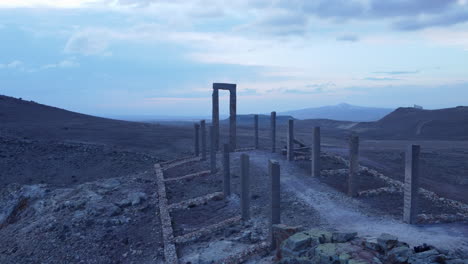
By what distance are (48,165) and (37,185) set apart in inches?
137

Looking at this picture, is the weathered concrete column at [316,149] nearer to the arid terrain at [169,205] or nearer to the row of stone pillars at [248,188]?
the arid terrain at [169,205]

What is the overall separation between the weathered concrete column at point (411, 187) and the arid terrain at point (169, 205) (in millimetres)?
290

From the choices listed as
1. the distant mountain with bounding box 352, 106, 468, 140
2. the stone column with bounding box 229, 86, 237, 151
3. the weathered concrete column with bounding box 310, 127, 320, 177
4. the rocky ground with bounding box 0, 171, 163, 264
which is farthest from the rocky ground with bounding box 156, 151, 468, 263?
the distant mountain with bounding box 352, 106, 468, 140

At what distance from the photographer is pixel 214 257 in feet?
28.8

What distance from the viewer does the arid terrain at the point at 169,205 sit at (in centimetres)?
970

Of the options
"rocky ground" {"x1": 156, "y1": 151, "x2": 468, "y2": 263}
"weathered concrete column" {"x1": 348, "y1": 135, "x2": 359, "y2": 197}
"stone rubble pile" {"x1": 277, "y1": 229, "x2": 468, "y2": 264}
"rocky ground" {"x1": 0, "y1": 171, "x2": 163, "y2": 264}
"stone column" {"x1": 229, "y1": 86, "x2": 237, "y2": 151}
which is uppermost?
"stone column" {"x1": 229, "y1": 86, "x2": 237, "y2": 151}

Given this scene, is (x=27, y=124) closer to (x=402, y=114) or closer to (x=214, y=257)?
(x=214, y=257)

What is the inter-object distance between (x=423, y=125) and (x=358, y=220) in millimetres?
39413

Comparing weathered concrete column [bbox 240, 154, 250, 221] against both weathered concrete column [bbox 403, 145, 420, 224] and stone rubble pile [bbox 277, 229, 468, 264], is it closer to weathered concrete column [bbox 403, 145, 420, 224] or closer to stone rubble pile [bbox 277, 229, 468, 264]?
stone rubble pile [bbox 277, 229, 468, 264]

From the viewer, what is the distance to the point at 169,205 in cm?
1273

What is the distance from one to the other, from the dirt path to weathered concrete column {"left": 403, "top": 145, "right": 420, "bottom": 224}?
0.29 m

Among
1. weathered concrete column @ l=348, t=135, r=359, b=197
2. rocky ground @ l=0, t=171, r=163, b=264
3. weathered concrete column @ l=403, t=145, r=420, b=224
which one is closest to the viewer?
weathered concrete column @ l=403, t=145, r=420, b=224

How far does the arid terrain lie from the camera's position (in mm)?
9703

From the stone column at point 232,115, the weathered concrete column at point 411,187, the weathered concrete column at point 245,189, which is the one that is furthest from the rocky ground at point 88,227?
the weathered concrete column at point 411,187
